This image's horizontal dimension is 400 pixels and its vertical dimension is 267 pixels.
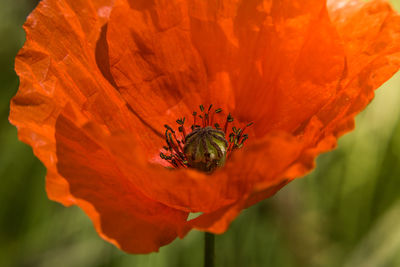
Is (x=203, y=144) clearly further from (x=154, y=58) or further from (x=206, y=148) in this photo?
(x=154, y=58)

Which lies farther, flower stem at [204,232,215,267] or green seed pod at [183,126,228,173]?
green seed pod at [183,126,228,173]

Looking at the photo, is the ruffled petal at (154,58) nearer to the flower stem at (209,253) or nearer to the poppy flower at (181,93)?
the poppy flower at (181,93)

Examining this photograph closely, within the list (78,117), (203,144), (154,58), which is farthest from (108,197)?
(154,58)

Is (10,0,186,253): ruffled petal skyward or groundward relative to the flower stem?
skyward

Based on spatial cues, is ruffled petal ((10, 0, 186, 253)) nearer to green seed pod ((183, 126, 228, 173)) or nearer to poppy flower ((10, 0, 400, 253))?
poppy flower ((10, 0, 400, 253))

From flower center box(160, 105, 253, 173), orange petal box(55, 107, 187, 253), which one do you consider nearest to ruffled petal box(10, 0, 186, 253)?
orange petal box(55, 107, 187, 253)

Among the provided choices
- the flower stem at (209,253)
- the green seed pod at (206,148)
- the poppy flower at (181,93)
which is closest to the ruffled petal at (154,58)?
the poppy flower at (181,93)
